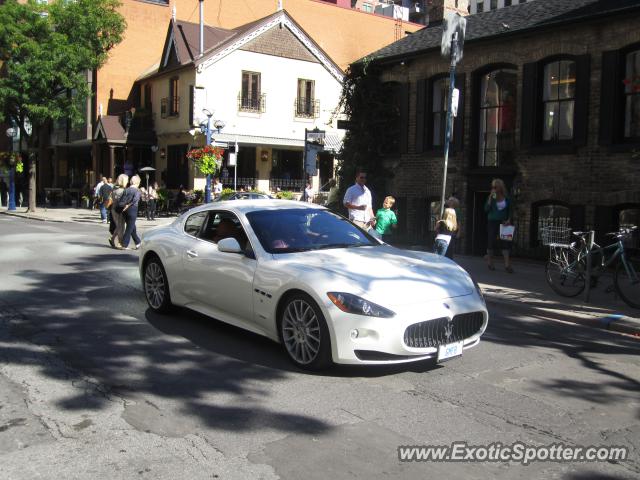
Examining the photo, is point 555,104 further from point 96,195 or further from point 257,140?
point 96,195

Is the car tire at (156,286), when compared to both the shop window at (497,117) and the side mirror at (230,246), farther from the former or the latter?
the shop window at (497,117)

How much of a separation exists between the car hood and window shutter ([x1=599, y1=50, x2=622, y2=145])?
8.33 m

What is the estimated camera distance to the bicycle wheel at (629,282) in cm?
906

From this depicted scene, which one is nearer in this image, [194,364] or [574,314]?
[194,364]

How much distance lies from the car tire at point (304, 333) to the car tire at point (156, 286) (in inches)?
91.6

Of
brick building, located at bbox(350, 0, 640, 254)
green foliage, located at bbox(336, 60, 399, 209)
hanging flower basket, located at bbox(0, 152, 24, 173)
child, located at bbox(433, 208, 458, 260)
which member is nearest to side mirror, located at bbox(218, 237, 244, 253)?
child, located at bbox(433, 208, 458, 260)

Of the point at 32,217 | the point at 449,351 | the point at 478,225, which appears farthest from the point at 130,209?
the point at 32,217

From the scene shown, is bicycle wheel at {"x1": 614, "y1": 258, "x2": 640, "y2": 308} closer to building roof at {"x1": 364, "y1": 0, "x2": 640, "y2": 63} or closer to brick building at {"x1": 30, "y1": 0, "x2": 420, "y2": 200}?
building roof at {"x1": 364, "y1": 0, "x2": 640, "y2": 63}

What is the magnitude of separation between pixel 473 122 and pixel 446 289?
1118 centimetres

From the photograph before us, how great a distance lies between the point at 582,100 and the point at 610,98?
618 mm

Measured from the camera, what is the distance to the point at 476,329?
5.89m

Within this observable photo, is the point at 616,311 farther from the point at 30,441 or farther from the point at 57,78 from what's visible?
the point at 57,78

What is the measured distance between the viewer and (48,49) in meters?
30.2

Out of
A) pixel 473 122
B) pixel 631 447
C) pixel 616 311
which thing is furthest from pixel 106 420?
pixel 473 122
